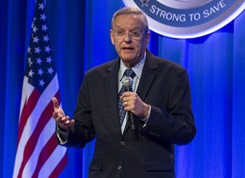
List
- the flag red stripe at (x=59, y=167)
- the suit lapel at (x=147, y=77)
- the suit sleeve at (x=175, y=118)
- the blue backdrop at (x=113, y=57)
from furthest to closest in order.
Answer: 1. the flag red stripe at (x=59, y=167)
2. the blue backdrop at (x=113, y=57)
3. the suit lapel at (x=147, y=77)
4. the suit sleeve at (x=175, y=118)

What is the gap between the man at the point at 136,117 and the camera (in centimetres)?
168

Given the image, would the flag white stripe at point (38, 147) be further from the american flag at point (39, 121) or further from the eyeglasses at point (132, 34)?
the eyeglasses at point (132, 34)

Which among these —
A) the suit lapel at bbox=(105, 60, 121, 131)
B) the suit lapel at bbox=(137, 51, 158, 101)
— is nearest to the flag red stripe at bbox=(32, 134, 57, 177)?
the suit lapel at bbox=(105, 60, 121, 131)

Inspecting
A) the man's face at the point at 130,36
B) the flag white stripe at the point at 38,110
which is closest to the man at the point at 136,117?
the man's face at the point at 130,36

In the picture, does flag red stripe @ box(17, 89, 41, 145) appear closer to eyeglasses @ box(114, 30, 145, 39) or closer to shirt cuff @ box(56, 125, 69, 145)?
shirt cuff @ box(56, 125, 69, 145)

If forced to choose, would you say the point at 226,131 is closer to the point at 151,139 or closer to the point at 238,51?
the point at 238,51

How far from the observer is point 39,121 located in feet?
9.87

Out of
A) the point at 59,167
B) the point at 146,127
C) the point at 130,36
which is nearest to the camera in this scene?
the point at 146,127

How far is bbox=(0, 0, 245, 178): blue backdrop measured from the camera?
8.79 feet

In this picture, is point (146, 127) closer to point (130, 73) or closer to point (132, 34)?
point (130, 73)

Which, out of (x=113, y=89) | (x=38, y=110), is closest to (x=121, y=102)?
(x=113, y=89)

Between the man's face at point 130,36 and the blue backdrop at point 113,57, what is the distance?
3.42 feet

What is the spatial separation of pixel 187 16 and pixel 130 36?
1113 millimetres

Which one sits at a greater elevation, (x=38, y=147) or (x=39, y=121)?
(x=39, y=121)
